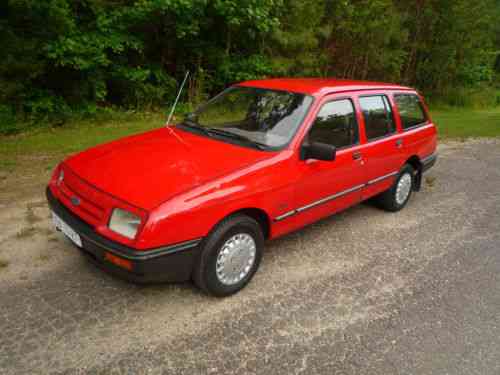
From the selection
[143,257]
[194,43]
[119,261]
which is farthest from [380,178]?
[194,43]

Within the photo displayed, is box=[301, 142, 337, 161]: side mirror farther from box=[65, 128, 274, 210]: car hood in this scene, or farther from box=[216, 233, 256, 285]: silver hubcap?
box=[216, 233, 256, 285]: silver hubcap

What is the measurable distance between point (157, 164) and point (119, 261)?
861 millimetres

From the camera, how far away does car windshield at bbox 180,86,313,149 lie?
11.6 ft

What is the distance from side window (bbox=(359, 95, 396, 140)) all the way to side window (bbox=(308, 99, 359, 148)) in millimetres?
235

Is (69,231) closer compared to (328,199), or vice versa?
(69,231)

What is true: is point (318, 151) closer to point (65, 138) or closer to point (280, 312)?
point (280, 312)

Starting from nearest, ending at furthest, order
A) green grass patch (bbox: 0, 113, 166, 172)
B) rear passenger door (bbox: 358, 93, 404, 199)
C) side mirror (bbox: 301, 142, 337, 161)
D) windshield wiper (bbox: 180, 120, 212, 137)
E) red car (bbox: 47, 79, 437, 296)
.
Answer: red car (bbox: 47, 79, 437, 296) → side mirror (bbox: 301, 142, 337, 161) → windshield wiper (bbox: 180, 120, 212, 137) → rear passenger door (bbox: 358, 93, 404, 199) → green grass patch (bbox: 0, 113, 166, 172)

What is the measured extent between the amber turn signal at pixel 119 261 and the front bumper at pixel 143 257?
22 millimetres

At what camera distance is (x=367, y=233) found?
452 cm

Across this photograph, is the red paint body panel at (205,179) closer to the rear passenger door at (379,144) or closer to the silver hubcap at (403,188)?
the rear passenger door at (379,144)

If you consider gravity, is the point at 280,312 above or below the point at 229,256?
below

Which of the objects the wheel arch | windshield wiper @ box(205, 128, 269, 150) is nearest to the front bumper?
the wheel arch

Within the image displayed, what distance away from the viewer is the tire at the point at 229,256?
9.48 feet

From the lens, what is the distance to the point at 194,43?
11398mm
